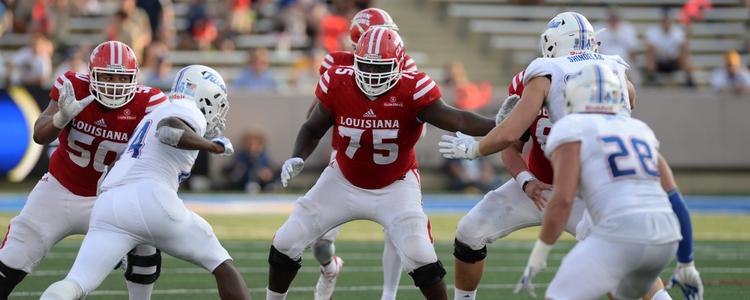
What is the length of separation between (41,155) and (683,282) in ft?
39.0

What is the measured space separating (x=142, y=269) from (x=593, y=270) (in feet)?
8.88

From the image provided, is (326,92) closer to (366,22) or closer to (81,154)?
(81,154)

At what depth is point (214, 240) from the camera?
6383 millimetres

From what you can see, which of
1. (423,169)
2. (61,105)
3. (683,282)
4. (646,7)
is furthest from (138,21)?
(683,282)

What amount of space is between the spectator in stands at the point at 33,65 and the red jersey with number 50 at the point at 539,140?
34.5 ft

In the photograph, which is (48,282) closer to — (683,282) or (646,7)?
(683,282)

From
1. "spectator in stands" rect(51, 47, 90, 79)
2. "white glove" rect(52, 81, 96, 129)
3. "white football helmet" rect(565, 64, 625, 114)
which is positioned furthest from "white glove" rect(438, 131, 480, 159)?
"spectator in stands" rect(51, 47, 90, 79)

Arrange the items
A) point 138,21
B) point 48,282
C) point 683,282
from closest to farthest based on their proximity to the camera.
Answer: point 683,282 < point 48,282 < point 138,21

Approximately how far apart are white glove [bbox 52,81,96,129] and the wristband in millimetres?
2474

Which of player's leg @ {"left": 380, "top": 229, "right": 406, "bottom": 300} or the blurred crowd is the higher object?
player's leg @ {"left": 380, "top": 229, "right": 406, "bottom": 300}

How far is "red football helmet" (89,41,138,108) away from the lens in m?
7.00

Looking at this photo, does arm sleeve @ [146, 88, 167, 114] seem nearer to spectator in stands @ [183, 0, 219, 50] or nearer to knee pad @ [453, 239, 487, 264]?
knee pad @ [453, 239, 487, 264]

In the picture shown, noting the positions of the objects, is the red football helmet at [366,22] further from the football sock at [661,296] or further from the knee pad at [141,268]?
the football sock at [661,296]

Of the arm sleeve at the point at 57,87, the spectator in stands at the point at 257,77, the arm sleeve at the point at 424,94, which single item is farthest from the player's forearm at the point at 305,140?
the spectator in stands at the point at 257,77
